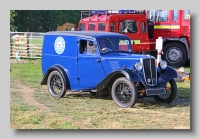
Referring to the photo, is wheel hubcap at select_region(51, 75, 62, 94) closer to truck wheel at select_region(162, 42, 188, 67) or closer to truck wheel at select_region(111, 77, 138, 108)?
truck wheel at select_region(111, 77, 138, 108)

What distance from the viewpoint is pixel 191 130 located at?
25.5 ft

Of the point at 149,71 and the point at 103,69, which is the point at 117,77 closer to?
the point at 103,69

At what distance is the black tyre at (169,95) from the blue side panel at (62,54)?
1633 millimetres

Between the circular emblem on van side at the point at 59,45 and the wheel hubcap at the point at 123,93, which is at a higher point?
the circular emblem on van side at the point at 59,45

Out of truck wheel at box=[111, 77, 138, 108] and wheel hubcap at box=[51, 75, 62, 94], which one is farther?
wheel hubcap at box=[51, 75, 62, 94]

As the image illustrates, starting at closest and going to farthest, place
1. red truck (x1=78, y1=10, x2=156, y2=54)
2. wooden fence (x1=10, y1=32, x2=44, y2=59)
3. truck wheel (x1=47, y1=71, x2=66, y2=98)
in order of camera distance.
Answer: truck wheel (x1=47, y1=71, x2=66, y2=98), red truck (x1=78, y1=10, x2=156, y2=54), wooden fence (x1=10, y1=32, x2=44, y2=59)

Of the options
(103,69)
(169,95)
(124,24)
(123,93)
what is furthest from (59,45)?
(124,24)

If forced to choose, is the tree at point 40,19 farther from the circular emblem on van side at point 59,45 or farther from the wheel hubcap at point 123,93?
the wheel hubcap at point 123,93

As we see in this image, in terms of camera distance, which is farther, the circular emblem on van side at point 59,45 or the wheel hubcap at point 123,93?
the circular emblem on van side at point 59,45

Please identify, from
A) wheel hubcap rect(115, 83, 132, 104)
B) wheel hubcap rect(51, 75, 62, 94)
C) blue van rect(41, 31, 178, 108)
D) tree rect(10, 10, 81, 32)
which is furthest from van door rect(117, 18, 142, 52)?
wheel hubcap rect(115, 83, 132, 104)

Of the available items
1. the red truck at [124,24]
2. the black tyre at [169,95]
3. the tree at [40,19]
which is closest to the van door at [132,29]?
the red truck at [124,24]

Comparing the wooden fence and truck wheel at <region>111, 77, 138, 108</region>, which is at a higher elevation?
the wooden fence

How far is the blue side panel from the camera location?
32.2ft

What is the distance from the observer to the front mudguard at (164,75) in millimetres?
9430
